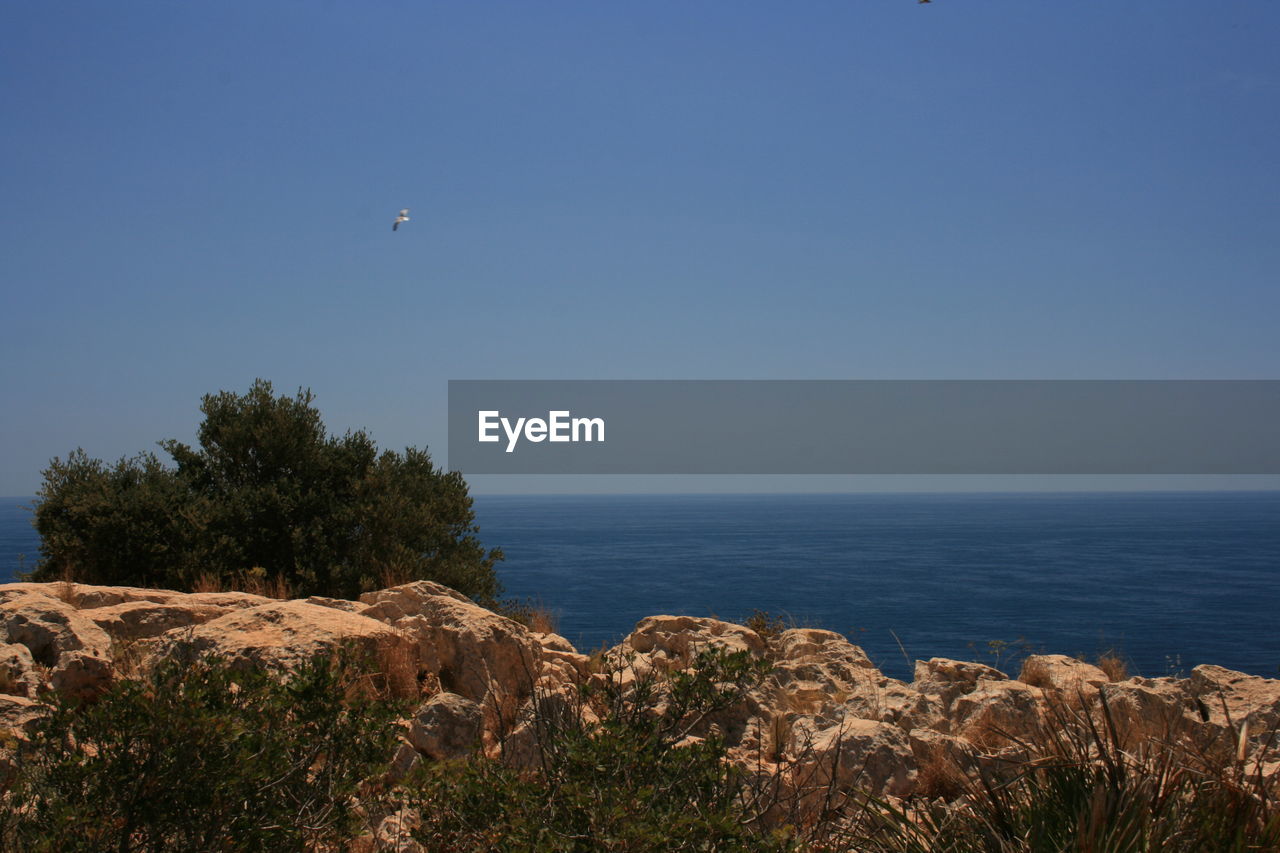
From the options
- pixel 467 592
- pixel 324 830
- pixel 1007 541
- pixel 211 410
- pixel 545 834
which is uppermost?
pixel 211 410

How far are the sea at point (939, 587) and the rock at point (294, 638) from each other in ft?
15.4

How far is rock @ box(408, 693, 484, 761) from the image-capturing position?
665cm

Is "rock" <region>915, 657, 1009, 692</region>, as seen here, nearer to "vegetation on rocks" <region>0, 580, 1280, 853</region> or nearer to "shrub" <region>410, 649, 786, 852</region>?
"vegetation on rocks" <region>0, 580, 1280, 853</region>

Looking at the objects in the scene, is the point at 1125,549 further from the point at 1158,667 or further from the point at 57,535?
the point at 57,535

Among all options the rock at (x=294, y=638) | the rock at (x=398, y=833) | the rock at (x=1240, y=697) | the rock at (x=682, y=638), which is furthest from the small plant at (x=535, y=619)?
the rock at (x=1240, y=697)

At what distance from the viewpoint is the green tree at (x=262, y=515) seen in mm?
14625

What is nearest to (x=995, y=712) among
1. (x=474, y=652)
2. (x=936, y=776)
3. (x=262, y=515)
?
(x=936, y=776)

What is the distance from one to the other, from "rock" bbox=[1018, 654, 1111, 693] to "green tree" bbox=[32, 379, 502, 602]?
10112mm

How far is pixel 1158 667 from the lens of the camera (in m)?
35.2

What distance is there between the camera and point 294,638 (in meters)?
7.11

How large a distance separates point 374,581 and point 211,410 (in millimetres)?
5000

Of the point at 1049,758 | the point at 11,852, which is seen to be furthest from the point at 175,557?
the point at 1049,758

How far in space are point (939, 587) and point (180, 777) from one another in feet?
224

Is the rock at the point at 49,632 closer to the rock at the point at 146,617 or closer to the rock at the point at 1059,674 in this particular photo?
the rock at the point at 146,617
